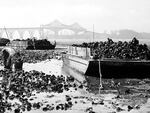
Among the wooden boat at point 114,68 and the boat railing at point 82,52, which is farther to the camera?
the boat railing at point 82,52

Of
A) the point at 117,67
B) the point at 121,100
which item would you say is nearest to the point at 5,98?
the point at 121,100

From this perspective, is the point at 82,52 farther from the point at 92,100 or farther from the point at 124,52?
the point at 92,100

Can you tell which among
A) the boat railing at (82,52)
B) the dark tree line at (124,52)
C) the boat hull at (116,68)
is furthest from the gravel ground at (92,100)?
the boat railing at (82,52)

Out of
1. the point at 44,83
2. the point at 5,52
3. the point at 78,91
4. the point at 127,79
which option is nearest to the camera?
the point at 78,91

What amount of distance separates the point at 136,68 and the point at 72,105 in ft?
26.2

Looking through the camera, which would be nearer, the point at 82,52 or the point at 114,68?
the point at 114,68

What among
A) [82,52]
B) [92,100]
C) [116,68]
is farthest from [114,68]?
[92,100]

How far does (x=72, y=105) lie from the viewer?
10547 mm

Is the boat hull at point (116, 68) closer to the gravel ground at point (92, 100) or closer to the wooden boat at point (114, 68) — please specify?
the wooden boat at point (114, 68)

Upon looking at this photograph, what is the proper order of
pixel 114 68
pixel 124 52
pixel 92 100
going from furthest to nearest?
pixel 124 52 → pixel 114 68 → pixel 92 100

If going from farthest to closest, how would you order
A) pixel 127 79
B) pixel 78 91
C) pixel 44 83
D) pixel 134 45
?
pixel 134 45 < pixel 127 79 < pixel 44 83 < pixel 78 91

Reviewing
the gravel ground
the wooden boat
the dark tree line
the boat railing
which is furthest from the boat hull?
the gravel ground

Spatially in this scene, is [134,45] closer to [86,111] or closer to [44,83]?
[44,83]

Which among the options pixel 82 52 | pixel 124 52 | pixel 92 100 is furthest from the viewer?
pixel 82 52
